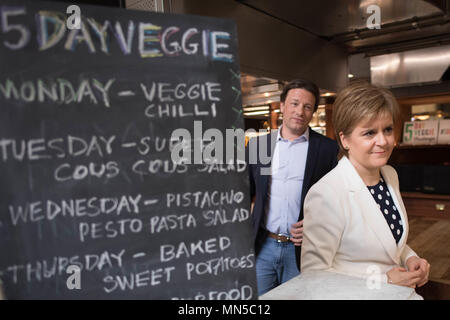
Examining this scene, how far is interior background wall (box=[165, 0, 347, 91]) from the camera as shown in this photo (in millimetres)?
2783

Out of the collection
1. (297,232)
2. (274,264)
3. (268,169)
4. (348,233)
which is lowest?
(274,264)

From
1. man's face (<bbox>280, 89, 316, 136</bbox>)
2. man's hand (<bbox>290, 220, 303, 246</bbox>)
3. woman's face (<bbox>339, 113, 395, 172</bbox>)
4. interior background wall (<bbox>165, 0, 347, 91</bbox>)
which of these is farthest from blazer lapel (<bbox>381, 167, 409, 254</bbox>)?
interior background wall (<bbox>165, 0, 347, 91</bbox>)

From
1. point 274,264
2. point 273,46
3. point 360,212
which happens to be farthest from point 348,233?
point 273,46

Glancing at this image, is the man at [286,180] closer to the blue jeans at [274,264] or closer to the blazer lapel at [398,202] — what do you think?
the blue jeans at [274,264]

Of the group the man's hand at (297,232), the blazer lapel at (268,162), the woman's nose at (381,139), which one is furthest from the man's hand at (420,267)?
the blazer lapel at (268,162)

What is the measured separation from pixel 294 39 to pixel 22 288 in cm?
356

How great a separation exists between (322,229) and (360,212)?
0.14 m

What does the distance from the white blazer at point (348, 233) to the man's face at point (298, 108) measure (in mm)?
761

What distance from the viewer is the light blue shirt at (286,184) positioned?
1.91 metres

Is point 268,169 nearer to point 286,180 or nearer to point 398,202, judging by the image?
point 286,180

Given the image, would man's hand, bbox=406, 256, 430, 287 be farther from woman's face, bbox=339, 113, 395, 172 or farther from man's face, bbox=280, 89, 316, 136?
man's face, bbox=280, 89, 316, 136

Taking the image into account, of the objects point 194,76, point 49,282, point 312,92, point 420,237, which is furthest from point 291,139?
point 420,237

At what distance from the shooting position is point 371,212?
47.8 inches

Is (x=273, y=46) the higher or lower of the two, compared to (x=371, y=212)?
higher
